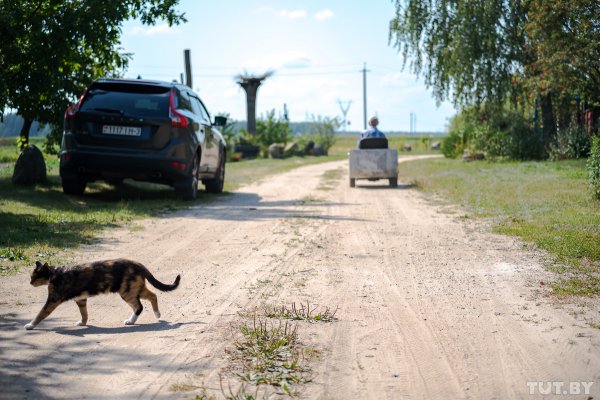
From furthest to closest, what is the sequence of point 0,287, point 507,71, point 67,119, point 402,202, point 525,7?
1. point 507,71
2. point 525,7
3. point 402,202
4. point 67,119
5. point 0,287

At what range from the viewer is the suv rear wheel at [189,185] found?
50.2 feet

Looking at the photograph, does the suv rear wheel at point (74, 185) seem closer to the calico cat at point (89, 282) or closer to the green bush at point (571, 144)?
the calico cat at point (89, 282)

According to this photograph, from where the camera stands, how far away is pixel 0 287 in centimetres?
734

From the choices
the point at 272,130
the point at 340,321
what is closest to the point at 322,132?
the point at 272,130

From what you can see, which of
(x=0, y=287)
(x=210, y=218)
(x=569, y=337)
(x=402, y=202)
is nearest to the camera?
(x=569, y=337)

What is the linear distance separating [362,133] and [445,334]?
16810 mm

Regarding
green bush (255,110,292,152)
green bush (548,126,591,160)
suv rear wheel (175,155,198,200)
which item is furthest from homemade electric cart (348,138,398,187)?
green bush (255,110,292,152)

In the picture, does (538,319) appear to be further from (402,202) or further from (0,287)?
(402,202)

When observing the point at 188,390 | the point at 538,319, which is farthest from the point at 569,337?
the point at 188,390

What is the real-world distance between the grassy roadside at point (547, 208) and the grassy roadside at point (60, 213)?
17.0ft

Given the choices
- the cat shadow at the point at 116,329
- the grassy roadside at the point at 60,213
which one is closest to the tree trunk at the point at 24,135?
the grassy roadside at the point at 60,213

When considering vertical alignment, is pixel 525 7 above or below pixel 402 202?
above

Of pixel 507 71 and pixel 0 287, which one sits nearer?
pixel 0 287

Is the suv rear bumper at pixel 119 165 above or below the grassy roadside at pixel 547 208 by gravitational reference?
above
